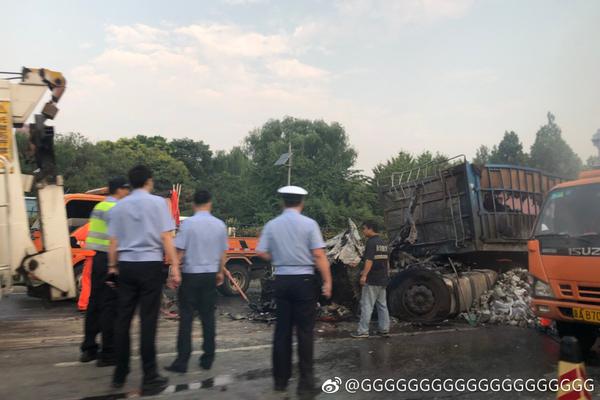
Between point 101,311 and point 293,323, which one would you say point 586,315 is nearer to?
point 293,323

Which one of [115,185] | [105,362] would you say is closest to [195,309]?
[105,362]

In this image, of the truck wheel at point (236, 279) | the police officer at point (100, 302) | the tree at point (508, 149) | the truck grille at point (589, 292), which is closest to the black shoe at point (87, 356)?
the police officer at point (100, 302)

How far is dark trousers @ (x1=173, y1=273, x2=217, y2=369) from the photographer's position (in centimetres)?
498

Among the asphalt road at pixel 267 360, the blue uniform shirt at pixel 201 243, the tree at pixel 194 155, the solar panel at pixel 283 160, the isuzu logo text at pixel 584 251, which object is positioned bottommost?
the asphalt road at pixel 267 360

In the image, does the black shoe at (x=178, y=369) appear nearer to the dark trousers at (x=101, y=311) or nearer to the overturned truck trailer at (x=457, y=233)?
the dark trousers at (x=101, y=311)

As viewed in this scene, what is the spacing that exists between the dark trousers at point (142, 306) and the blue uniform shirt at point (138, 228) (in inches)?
3.5

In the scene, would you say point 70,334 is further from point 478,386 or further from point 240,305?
point 478,386

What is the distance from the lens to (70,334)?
7105 millimetres

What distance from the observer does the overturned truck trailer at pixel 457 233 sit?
26.9ft

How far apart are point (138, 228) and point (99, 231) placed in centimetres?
120

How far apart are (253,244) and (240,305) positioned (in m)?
2.62

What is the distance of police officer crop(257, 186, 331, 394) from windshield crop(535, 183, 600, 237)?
10.5 feet

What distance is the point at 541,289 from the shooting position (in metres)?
5.75

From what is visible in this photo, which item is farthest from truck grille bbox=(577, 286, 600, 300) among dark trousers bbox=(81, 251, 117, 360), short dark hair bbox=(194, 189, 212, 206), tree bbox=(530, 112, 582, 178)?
tree bbox=(530, 112, 582, 178)
